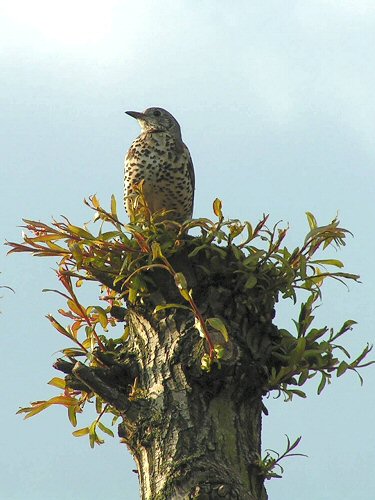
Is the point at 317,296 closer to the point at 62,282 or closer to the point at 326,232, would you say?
the point at 326,232

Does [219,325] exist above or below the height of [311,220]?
below

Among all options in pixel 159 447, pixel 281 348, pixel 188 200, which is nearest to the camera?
pixel 159 447

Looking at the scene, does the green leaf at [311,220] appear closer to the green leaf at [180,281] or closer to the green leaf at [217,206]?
the green leaf at [217,206]

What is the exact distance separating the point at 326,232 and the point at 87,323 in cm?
140

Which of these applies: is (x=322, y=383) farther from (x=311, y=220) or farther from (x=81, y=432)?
(x=81, y=432)

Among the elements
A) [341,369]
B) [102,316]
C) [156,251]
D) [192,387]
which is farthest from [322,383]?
[102,316]

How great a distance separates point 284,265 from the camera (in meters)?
5.15

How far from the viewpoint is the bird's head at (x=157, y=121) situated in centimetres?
801

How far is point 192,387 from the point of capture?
15.3 feet

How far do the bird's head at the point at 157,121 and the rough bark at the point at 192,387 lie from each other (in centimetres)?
304

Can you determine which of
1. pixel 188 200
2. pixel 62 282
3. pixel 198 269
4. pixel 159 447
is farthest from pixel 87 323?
pixel 188 200

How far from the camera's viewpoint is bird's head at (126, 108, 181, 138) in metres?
8.01

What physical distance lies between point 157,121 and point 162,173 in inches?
41.2

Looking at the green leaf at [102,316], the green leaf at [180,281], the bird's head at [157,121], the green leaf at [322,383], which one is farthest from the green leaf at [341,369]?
the bird's head at [157,121]
